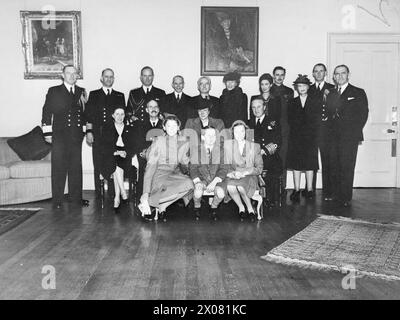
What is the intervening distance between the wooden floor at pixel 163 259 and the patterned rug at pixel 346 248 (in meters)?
0.13

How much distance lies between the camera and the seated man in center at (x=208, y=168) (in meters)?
4.93

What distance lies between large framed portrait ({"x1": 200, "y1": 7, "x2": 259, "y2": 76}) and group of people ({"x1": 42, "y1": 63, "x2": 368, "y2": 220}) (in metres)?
0.86

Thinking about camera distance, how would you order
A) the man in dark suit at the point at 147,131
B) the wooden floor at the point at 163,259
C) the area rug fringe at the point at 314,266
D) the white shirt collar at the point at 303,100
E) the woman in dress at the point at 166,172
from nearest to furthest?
the wooden floor at the point at 163,259
the area rug fringe at the point at 314,266
the woman in dress at the point at 166,172
the man in dark suit at the point at 147,131
the white shirt collar at the point at 303,100

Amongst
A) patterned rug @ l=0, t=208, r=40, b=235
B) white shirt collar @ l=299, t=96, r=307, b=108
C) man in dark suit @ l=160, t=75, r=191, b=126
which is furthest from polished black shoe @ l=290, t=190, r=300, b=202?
patterned rug @ l=0, t=208, r=40, b=235

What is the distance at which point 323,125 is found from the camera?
614 centimetres

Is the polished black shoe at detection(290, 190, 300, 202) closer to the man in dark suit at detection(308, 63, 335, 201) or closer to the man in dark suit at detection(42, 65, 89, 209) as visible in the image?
the man in dark suit at detection(308, 63, 335, 201)

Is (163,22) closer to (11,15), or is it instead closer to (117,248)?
(11,15)

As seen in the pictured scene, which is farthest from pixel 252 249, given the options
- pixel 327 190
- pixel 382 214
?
pixel 327 190

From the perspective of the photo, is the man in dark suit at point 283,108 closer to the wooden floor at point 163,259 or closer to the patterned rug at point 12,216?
the wooden floor at point 163,259

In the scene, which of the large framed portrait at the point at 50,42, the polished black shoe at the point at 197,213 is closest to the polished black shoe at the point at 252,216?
the polished black shoe at the point at 197,213

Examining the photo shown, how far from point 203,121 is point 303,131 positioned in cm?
147

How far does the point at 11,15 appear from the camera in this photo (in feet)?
23.0

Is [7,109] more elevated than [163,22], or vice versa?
[163,22]

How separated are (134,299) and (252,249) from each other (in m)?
1.36
